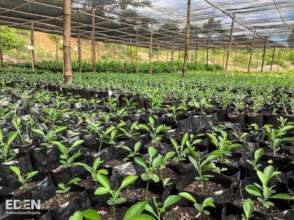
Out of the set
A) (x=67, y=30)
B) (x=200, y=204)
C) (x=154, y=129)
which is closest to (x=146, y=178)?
(x=200, y=204)

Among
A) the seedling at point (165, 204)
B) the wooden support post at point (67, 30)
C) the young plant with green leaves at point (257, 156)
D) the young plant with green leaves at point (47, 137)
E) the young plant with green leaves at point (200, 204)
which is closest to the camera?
the seedling at point (165, 204)

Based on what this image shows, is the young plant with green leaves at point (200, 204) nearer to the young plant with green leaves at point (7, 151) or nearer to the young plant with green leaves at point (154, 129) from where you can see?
the young plant with green leaves at point (154, 129)

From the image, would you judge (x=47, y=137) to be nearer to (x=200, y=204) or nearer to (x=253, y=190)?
(x=200, y=204)

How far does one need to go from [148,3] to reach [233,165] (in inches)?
353

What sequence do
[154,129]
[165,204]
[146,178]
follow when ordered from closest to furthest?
1. [165,204]
2. [146,178]
3. [154,129]

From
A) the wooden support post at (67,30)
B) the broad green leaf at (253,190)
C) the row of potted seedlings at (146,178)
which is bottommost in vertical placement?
the row of potted seedlings at (146,178)

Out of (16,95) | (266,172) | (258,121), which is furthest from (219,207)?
(16,95)

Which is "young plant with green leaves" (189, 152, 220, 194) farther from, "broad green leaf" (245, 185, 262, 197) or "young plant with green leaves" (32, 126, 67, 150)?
"young plant with green leaves" (32, 126, 67, 150)

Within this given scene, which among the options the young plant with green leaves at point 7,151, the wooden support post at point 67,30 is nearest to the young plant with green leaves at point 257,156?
the young plant with green leaves at point 7,151

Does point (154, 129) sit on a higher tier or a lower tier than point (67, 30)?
lower

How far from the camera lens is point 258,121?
3334 mm

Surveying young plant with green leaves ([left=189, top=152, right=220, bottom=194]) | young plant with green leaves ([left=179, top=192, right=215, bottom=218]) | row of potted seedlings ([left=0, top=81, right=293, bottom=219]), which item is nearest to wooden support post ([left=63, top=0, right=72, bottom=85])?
row of potted seedlings ([left=0, top=81, right=293, bottom=219])

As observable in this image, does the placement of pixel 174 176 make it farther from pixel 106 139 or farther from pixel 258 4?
pixel 258 4

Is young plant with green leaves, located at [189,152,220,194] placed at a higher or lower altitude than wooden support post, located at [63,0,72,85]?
lower
